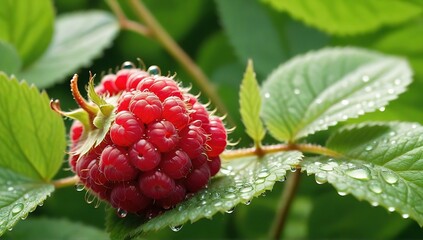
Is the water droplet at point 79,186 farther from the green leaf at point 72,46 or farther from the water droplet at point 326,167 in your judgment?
the green leaf at point 72,46

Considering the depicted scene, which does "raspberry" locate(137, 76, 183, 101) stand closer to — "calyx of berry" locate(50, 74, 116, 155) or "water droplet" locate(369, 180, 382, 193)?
"calyx of berry" locate(50, 74, 116, 155)

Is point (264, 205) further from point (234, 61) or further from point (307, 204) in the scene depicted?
point (234, 61)

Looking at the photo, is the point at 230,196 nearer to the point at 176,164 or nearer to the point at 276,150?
the point at 176,164

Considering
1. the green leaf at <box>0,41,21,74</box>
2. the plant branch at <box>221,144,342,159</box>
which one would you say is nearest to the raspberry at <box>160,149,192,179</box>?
the plant branch at <box>221,144,342,159</box>

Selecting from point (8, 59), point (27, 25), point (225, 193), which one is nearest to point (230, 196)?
point (225, 193)

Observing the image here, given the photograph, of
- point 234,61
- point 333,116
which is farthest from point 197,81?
point 333,116
